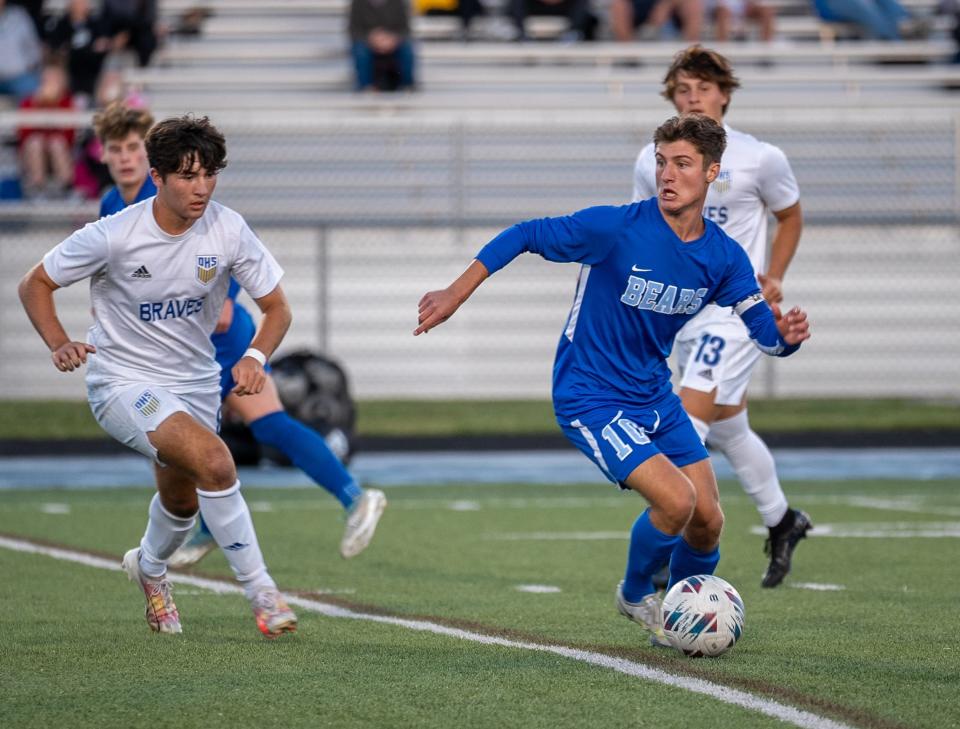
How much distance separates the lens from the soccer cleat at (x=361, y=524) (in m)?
7.69

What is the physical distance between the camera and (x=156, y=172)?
242 inches

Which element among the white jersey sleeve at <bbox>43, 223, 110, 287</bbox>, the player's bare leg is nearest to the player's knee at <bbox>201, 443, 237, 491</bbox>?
the player's bare leg

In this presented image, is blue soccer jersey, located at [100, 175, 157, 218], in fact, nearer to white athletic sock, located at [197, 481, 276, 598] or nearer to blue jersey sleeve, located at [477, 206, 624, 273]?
white athletic sock, located at [197, 481, 276, 598]

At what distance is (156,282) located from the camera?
20.5 feet

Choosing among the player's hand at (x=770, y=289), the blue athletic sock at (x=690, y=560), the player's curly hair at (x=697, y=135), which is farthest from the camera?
the player's hand at (x=770, y=289)

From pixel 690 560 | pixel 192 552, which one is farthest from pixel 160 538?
pixel 690 560

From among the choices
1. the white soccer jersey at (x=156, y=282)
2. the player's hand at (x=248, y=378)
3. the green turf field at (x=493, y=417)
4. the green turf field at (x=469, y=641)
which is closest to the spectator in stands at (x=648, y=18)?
the green turf field at (x=493, y=417)

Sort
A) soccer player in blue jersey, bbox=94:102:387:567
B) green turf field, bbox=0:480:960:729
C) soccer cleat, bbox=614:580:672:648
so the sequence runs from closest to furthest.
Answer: green turf field, bbox=0:480:960:729 < soccer cleat, bbox=614:580:672:648 < soccer player in blue jersey, bbox=94:102:387:567

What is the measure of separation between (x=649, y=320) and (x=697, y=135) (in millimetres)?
709

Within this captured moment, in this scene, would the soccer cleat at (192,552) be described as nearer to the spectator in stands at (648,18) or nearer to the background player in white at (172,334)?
the background player in white at (172,334)

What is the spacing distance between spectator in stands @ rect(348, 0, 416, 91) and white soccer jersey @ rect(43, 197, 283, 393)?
1333 centimetres

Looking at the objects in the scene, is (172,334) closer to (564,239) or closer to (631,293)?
(564,239)

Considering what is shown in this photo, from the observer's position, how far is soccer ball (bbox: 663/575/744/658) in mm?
5691

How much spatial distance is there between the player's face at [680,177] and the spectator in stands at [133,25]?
1452 cm
